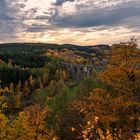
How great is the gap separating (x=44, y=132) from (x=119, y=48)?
19.1 meters

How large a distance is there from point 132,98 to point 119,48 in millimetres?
4062

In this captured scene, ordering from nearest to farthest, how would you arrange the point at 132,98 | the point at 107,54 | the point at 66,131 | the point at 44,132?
the point at 132,98
the point at 107,54
the point at 44,132
the point at 66,131

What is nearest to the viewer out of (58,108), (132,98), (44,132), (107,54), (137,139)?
(137,139)

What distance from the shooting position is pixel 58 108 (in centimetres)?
9031

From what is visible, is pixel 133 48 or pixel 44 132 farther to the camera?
pixel 44 132

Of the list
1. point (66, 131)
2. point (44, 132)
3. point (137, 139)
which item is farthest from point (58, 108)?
point (137, 139)

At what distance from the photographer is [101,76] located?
3038cm

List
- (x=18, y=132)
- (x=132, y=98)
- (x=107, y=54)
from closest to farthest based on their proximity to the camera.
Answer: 1. (x=132, y=98)
2. (x=107, y=54)
3. (x=18, y=132)

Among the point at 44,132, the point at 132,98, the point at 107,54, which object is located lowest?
the point at 44,132

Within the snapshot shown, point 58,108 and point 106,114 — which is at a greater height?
point 106,114

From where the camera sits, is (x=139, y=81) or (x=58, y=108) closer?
(x=139, y=81)

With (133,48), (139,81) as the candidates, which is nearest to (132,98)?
(139,81)

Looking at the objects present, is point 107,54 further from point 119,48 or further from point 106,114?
point 106,114

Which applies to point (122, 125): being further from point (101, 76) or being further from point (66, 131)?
point (66, 131)
